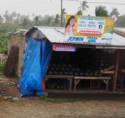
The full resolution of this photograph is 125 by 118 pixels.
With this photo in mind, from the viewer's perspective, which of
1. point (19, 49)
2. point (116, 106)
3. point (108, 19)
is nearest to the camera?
point (116, 106)

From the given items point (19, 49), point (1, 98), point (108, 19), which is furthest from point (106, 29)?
point (19, 49)

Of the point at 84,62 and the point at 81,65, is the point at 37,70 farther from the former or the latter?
the point at 84,62

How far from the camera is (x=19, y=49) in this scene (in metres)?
18.8

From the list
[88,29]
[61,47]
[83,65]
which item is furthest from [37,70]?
[83,65]

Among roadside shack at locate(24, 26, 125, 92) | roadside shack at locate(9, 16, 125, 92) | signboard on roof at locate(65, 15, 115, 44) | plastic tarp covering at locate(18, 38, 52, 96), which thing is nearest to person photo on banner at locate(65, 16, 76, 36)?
signboard on roof at locate(65, 15, 115, 44)

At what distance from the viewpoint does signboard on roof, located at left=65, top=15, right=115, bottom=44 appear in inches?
510

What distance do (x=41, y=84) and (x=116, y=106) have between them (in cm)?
305

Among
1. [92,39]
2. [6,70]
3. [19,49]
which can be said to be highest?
[92,39]

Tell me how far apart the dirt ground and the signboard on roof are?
246cm

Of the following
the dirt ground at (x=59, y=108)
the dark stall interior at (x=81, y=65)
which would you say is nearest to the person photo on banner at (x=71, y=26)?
the dark stall interior at (x=81, y=65)

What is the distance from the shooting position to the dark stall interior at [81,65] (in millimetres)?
13867

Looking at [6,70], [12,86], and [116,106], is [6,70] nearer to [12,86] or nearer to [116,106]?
[12,86]

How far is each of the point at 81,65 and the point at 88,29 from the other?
2538 millimetres

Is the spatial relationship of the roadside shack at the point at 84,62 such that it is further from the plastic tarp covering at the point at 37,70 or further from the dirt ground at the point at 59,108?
the dirt ground at the point at 59,108
